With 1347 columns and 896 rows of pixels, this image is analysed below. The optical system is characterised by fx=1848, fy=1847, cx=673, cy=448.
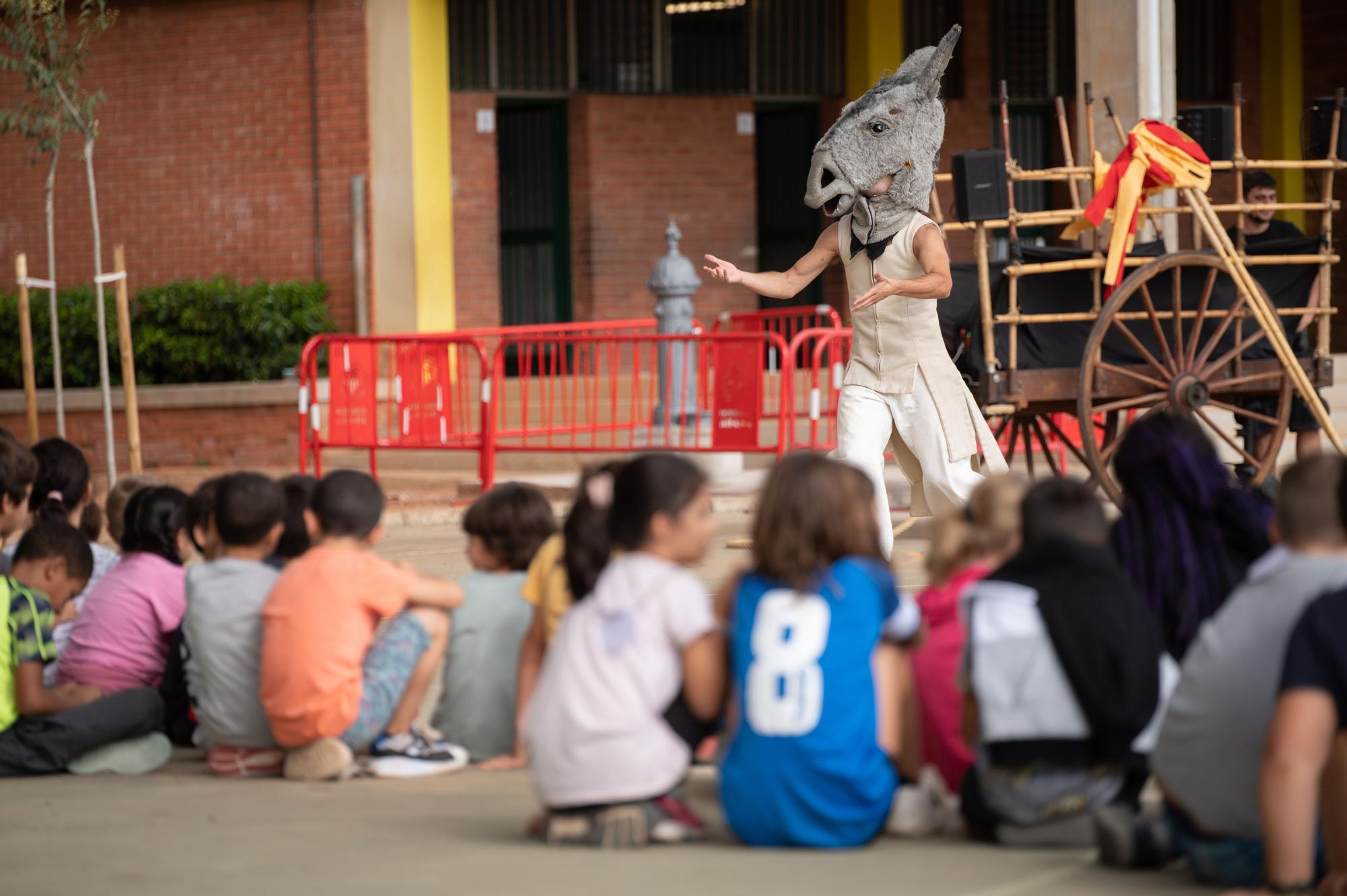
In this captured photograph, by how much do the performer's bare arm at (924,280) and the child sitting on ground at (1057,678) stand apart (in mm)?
2829

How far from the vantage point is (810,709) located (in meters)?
4.02

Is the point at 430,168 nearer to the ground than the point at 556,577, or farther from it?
farther from it

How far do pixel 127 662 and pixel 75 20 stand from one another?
1256 cm

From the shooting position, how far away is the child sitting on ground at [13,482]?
243 inches

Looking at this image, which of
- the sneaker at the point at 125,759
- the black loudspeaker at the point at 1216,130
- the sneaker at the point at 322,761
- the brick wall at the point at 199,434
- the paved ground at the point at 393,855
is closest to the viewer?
the paved ground at the point at 393,855

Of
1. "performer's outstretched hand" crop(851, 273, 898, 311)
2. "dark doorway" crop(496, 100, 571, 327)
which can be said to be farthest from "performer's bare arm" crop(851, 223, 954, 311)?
"dark doorway" crop(496, 100, 571, 327)

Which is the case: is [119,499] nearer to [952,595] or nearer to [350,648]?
[350,648]

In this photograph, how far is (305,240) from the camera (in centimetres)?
1642

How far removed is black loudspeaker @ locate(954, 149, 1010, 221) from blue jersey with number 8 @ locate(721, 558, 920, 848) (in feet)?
16.5

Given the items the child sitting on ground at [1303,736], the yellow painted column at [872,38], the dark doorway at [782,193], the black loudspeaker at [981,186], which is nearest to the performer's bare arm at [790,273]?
the black loudspeaker at [981,186]

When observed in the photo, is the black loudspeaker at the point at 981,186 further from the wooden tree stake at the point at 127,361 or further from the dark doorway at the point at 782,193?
the dark doorway at the point at 782,193

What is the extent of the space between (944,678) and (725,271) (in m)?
3.32

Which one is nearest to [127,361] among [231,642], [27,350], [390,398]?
[27,350]

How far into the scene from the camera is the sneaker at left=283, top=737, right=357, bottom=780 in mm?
5137
